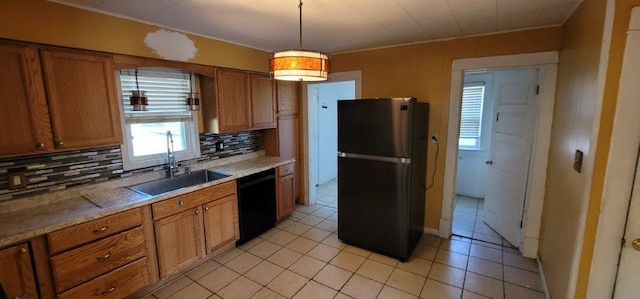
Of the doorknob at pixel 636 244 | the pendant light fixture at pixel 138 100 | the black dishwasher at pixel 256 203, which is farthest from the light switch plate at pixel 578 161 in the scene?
the pendant light fixture at pixel 138 100

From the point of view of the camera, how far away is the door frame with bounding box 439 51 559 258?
248 centimetres

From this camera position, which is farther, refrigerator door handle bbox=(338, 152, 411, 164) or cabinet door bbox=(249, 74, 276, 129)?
cabinet door bbox=(249, 74, 276, 129)

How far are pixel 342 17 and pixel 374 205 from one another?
178 cm

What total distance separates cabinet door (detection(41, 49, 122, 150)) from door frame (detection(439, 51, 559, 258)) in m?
3.19

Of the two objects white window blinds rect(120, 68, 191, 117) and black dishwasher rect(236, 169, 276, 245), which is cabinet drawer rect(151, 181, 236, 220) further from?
white window blinds rect(120, 68, 191, 117)

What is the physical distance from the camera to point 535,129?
2.61 m

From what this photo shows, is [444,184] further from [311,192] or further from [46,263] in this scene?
[46,263]

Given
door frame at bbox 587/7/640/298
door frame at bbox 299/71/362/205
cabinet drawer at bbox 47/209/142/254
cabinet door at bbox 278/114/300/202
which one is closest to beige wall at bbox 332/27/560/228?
door frame at bbox 299/71/362/205

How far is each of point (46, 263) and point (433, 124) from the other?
345cm

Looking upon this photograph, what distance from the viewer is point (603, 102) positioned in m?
1.37

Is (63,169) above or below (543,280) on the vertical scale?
above

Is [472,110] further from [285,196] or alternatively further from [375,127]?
[285,196]

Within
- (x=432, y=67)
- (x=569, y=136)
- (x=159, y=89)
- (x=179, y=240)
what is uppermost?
(x=432, y=67)

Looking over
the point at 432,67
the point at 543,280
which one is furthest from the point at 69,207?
the point at 543,280
